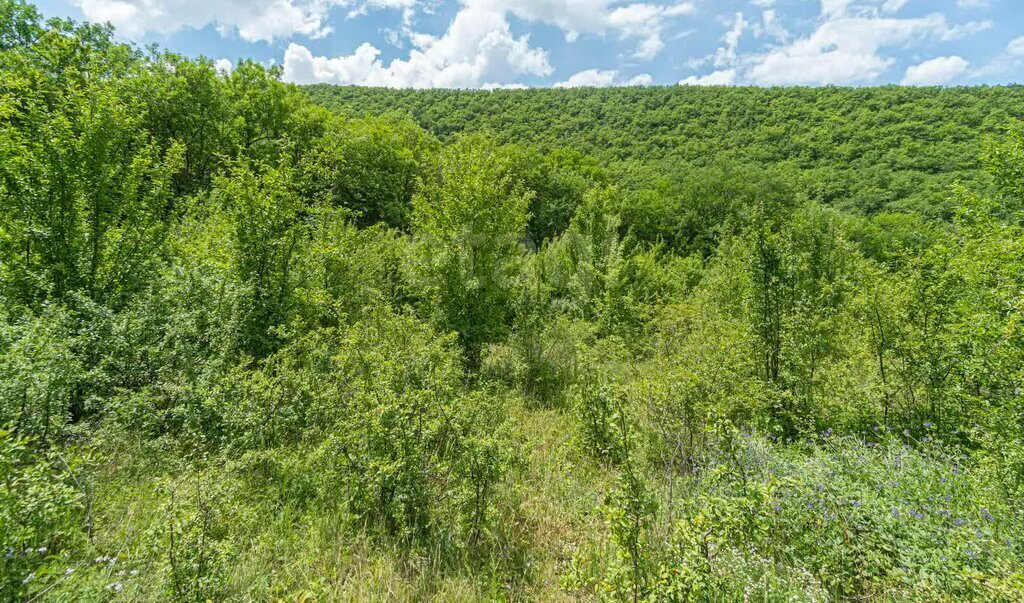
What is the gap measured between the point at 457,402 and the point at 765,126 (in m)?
74.8

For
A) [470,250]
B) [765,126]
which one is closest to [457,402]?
[470,250]

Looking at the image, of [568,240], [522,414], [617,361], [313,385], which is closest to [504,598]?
[313,385]

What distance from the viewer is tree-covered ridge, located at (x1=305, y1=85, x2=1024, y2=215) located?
44719mm

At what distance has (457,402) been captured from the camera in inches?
180

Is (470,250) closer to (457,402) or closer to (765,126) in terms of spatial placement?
(457,402)

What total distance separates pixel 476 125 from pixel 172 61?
4866 centimetres

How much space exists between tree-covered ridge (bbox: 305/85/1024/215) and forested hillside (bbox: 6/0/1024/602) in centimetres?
3853

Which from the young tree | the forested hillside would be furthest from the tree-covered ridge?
the forested hillside

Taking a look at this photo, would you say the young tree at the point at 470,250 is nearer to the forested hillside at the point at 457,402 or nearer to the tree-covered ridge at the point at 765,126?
the forested hillside at the point at 457,402

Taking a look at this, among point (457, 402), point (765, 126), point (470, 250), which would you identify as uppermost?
point (765, 126)

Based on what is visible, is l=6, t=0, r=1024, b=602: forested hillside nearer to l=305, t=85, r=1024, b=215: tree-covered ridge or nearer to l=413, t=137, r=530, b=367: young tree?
l=413, t=137, r=530, b=367: young tree

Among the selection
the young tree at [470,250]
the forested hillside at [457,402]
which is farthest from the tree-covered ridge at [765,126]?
the forested hillside at [457,402]

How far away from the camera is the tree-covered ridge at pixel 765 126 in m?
44.7

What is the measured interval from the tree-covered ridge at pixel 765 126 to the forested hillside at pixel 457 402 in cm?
3853
